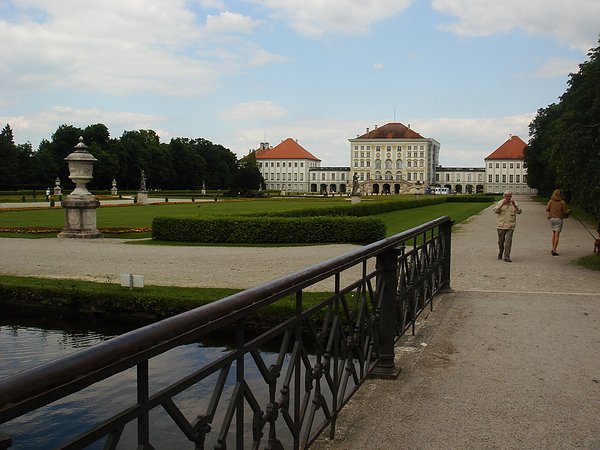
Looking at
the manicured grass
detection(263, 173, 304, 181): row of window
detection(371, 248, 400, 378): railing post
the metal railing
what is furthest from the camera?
detection(263, 173, 304, 181): row of window

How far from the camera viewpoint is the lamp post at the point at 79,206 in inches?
755

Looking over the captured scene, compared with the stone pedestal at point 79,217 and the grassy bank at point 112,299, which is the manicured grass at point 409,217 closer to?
the stone pedestal at point 79,217

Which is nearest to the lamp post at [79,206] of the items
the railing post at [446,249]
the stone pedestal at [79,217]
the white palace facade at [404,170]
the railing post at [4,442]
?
the stone pedestal at [79,217]

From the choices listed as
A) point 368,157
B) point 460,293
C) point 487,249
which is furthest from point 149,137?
point 460,293

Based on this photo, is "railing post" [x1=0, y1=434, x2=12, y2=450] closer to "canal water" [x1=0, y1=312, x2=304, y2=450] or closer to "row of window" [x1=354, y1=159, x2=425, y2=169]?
"canal water" [x1=0, y1=312, x2=304, y2=450]

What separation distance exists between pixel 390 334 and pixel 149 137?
3698 inches

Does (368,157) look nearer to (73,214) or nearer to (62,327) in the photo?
(73,214)

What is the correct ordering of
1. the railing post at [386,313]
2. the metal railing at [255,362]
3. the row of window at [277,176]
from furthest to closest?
the row of window at [277,176] < the railing post at [386,313] < the metal railing at [255,362]

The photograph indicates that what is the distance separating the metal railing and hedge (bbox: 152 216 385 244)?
39.1 feet

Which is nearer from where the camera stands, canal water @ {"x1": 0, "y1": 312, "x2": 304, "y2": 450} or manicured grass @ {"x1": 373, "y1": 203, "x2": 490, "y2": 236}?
canal water @ {"x1": 0, "y1": 312, "x2": 304, "y2": 450}

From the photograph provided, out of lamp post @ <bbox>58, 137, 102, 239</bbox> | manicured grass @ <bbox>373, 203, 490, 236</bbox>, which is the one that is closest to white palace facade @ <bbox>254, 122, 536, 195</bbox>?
manicured grass @ <bbox>373, 203, 490, 236</bbox>

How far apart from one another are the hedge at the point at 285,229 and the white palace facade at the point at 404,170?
4428 inches

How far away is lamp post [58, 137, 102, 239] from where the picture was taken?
1917 cm

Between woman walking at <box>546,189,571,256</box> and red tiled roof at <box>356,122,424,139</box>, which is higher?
red tiled roof at <box>356,122,424,139</box>
